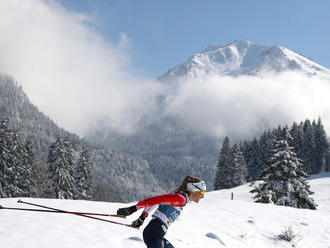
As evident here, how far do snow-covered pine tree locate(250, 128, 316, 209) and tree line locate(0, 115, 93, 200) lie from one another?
1040 inches

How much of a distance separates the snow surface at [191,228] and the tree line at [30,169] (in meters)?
27.5

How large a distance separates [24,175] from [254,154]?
176 feet

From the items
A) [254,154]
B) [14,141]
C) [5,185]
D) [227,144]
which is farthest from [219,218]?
[254,154]

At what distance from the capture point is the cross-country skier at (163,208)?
5.65 metres

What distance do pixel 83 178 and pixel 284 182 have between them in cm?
3022

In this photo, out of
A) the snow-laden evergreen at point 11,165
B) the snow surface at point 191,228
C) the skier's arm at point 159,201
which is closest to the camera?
the skier's arm at point 159,201

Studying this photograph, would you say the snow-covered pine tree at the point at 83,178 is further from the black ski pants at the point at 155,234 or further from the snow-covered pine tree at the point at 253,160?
the black ski pants at the point at 155,234

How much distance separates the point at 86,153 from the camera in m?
48.2

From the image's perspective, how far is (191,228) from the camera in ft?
34.1

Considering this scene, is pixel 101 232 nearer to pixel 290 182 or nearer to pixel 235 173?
pixel 290 182

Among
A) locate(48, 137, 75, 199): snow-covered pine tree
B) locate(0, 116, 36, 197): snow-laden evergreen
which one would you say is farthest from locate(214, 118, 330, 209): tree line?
locate(0, 116, 36, 197): snow-laden evergreen

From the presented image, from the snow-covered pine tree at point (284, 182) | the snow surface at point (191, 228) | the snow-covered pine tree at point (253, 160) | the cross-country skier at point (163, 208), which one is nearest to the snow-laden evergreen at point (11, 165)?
the snow surface at point (191, 228)

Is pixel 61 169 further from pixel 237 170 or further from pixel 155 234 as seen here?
pixel 155 234

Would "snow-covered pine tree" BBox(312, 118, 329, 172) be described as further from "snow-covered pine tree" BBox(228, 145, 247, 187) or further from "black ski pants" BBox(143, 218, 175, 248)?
"black ski pants" BBox(143, 218, 175, 248)
